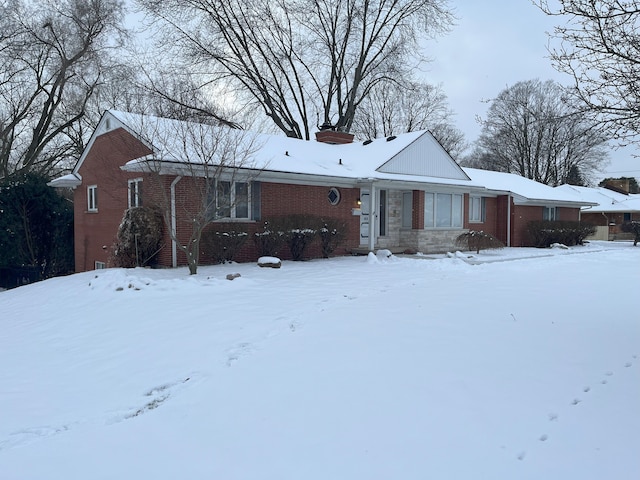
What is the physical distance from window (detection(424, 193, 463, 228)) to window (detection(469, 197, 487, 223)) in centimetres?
297

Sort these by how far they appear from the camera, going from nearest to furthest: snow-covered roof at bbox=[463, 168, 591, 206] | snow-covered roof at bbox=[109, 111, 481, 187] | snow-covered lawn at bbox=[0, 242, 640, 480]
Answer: snow-covered lawn at bbox=[0, 242, 640, 480] → snow-covered roof at bbox=[109, 111, 481, 187] → snow-covered roof at bbox=[463, 168, 591, 206]

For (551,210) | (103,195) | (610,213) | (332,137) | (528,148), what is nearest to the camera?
(103,195)

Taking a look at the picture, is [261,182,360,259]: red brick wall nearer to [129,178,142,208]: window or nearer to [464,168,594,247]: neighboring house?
[129,178,142,208]: window

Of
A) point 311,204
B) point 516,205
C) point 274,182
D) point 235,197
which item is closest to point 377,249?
point 311,204

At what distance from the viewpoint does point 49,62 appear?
84.3 ft

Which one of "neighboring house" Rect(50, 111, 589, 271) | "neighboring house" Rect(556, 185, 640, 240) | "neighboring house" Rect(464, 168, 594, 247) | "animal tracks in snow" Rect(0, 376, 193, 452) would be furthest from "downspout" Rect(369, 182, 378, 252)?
"neighboring house" Rect(556, 185, 640, 240)

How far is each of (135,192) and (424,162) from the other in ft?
34.5

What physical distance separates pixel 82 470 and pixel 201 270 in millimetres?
8524

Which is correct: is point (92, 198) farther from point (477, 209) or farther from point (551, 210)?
point (551, 210)

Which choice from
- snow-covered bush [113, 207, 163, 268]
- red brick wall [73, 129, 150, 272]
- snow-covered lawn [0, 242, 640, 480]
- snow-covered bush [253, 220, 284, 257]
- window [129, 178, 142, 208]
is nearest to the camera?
snow-covered lawn [0, 242, 640, 480]

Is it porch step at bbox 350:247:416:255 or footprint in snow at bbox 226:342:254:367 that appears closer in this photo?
footprint in snow at bbox 226:342:254:367

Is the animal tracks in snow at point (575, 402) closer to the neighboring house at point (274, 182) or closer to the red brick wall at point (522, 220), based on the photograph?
the neighboring house at point (274, 182)

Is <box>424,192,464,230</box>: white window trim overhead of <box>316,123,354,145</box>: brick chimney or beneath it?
beneath

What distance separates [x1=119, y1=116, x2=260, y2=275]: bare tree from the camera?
11.1 meters
